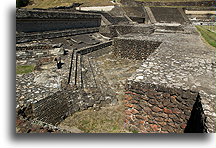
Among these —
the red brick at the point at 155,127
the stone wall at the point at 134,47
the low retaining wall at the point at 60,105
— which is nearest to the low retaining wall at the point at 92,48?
the stone wall at the point at 134,47

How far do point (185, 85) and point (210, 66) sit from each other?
6.54ft

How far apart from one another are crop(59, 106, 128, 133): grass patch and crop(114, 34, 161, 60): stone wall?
5.64 meters

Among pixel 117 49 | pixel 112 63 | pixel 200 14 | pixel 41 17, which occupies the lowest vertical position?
pixel 112 63

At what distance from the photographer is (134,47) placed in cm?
1102

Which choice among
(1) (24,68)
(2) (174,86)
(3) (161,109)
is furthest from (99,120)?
(1) (24,68)

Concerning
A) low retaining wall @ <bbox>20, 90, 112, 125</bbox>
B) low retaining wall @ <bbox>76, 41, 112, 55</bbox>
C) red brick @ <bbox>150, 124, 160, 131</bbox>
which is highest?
low retaining wall @ <bbox>76, 41, 112, 55</bbox>

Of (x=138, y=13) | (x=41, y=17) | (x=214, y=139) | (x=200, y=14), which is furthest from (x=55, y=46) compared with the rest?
(x=200, y=14)

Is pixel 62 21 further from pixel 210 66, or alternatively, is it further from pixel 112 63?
pixel 210 66

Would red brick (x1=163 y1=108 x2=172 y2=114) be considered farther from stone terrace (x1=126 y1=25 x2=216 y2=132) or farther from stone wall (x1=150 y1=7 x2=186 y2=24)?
stone wall (x1=150 y1=7 x2=186 y2=24)

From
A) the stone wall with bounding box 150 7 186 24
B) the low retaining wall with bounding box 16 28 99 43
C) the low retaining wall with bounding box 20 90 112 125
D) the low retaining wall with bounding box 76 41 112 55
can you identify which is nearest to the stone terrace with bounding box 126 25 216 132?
the low retaining wall with bounding box 20 90 112 125

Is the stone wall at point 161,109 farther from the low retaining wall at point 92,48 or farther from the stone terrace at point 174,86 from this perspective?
the low retaining wall at point 92,48

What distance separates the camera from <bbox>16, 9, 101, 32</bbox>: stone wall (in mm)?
11572

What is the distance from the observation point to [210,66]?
479 cm

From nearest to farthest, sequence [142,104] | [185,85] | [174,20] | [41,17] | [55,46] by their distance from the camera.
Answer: [185,85] < [142,104] < [55,46] < [41,17] < [174,20]
